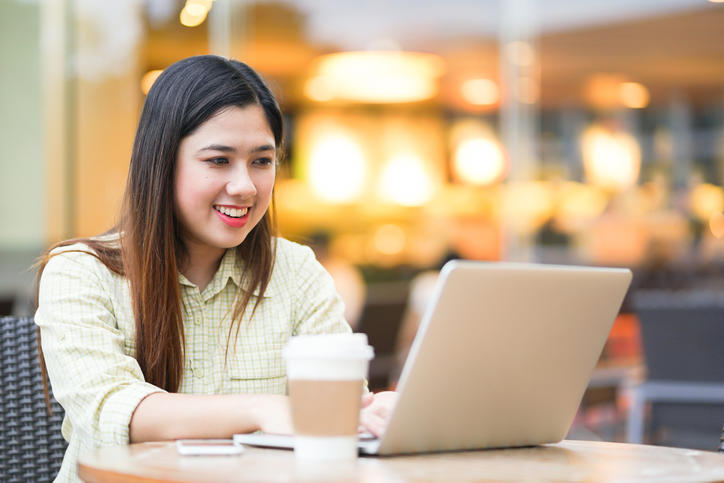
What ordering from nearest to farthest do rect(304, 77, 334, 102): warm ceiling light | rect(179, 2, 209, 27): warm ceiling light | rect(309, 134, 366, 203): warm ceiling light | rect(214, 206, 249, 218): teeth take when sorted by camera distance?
rect(214, 206, 249, 218): teeth < rect(179, 2, 209, 27): warm ceiling light < rect(304, 77, 334, 102): warm ceiling light < rect(309, 134, 366, 203): warm ceiling light

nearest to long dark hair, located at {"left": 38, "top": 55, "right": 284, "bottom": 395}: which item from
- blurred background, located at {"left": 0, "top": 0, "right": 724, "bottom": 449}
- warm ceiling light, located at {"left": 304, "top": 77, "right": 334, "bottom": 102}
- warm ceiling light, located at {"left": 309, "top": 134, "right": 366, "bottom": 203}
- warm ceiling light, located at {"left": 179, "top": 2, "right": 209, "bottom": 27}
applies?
blurred background, located at {"left": 0, "top": 0, "right": 724, "bottom": 449}

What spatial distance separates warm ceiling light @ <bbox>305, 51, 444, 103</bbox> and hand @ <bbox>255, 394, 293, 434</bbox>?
8.16m

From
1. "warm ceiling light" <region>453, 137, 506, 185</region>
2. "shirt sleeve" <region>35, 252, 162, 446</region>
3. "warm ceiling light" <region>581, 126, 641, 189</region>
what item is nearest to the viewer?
"shirt sleeve" <region>35, 252, 162, 446</region>

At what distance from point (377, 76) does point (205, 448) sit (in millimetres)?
9085

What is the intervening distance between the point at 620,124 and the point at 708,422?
7435 millimetres

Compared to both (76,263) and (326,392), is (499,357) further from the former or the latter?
(76,263)

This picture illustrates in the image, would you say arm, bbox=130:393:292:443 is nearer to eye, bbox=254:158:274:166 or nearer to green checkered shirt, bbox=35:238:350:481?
green checkered shirt, bbox=35:238:350:481

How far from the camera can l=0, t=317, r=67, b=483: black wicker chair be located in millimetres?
1693

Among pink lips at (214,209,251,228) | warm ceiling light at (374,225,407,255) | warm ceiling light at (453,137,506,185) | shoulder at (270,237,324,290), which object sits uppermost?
warm ceiling light at (453,137,506,185)

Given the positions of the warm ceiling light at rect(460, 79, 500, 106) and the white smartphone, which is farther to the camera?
the warm ceiling light at rect(460, 79, 500, 106)

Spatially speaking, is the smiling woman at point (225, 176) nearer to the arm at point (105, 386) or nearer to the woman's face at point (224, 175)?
the woman's face at point (224, 175)

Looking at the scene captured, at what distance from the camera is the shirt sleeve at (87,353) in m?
1.33

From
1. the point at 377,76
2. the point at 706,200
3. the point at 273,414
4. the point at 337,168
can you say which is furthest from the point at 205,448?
the point at 337,168

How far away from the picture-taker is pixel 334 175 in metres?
11.5
